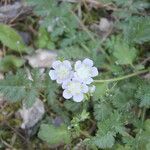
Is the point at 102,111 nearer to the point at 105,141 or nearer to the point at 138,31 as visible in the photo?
the point at 105,141

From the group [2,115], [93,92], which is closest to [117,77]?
[93,92]

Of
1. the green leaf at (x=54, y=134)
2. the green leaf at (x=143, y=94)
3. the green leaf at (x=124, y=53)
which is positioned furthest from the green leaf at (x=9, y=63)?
the green leaf at (x=143, y=94)

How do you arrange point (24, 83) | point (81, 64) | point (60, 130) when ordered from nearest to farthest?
point (81, 64) → point (24, 83) → point (60, 130)

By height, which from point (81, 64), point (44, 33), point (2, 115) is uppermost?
point (81, 64)

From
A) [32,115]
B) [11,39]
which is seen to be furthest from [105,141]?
[11,39]

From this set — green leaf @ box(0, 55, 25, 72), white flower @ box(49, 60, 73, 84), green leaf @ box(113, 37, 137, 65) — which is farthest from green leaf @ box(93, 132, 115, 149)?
green leaf @ box(0, 55, 25, 72)

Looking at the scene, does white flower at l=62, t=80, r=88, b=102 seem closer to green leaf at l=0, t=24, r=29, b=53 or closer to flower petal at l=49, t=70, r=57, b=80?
flower petal at l=49, t=70, r=57, b=80

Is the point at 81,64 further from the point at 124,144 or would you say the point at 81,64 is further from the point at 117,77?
the point at 124,144
